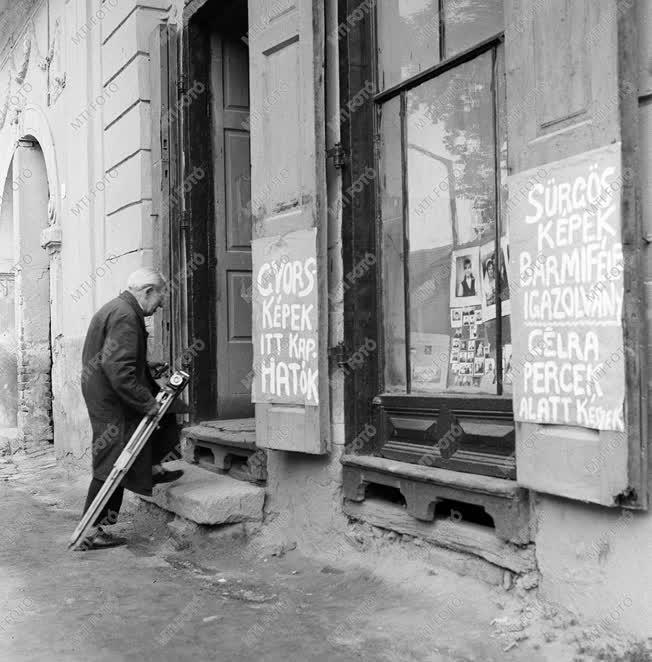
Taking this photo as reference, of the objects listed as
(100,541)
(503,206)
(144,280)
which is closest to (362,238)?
(503,206)

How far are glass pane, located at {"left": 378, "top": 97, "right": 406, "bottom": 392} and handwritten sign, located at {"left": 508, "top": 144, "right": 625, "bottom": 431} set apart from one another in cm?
128

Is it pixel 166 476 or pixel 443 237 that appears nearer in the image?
pixel 443 237

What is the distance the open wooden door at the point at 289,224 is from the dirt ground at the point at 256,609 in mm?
751

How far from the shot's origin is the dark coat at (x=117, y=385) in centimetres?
557

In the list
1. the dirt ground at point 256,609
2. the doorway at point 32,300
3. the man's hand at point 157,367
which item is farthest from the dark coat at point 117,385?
the doorway at point 32,300

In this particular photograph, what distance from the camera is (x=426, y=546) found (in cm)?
436

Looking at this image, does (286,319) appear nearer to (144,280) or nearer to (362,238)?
(362,238)

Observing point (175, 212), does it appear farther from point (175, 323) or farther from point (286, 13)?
point (286, 13)

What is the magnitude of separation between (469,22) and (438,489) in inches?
90.5

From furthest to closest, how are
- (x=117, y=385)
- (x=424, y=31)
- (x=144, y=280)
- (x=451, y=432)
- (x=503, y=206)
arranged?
(x=144, y=280) → (x=117, y=385) → (x=424, y=31) → (x=451, y=432) → (x=503, y=206)

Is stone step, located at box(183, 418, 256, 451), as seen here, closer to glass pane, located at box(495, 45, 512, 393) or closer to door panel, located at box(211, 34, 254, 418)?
door panel, located at box(211, 34, 254, 418)

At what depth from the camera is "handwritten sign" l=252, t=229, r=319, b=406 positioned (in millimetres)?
4930

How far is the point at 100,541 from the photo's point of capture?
571 cm

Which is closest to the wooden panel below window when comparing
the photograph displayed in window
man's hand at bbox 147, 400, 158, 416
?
the photograph displayed in window
